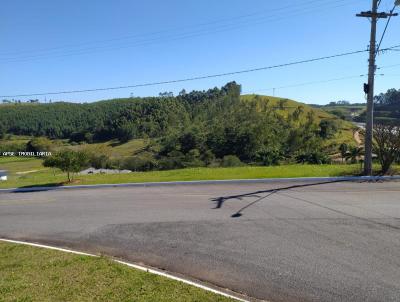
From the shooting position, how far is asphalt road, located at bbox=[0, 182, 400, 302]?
21.3 ft

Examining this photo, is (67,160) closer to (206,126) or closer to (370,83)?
(370,83)

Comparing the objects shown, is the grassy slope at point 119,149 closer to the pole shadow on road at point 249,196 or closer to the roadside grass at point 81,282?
the pole shadow on road at point 249,196

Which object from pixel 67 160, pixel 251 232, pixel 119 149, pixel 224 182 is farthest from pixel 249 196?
pixel 119 149

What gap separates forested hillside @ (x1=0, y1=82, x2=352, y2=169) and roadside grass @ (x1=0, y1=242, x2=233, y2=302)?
73.0 ft

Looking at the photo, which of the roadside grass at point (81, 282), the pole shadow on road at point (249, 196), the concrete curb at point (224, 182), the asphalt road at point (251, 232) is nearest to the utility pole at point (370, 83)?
the concrete curb at point (224, 182)

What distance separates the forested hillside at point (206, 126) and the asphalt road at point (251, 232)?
1553cm

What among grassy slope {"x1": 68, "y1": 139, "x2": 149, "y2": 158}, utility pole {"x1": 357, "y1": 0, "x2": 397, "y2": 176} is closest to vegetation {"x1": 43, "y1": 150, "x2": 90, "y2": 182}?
utility pole {"x1": 357, "y1": 0, "x2": 397, "y2": 176}

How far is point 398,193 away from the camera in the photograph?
13172 millimetres

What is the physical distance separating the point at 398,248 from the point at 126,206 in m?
8.34

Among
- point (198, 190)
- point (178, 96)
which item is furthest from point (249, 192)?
point (178, 96)

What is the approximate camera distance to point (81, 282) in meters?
6.48

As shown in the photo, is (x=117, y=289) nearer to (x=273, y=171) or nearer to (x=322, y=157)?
(x=273, y=171)

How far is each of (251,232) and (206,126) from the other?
211ft

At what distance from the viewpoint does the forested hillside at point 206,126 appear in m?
53.8
